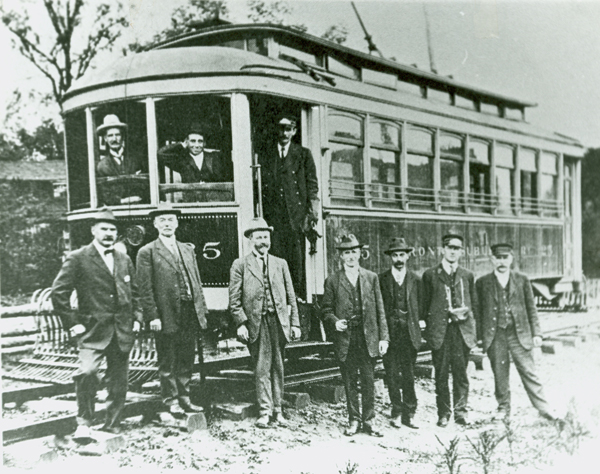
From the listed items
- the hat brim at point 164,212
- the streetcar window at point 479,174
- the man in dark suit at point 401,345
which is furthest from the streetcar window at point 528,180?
the hat brim at point 164,212

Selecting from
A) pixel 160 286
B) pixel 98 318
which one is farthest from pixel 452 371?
pixel 98 318

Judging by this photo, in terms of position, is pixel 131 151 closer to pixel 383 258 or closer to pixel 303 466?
pixel 383 258

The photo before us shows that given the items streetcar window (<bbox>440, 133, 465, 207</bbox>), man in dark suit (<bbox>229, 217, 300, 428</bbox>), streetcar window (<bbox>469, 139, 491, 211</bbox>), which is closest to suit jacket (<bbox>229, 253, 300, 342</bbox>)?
man in dark suit (<bbox>229, 217, 300, 428</bbox>)

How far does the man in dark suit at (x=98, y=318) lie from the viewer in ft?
10.8

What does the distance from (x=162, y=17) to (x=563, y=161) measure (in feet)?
10.9

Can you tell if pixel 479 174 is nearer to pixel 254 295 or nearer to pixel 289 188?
pixel 289 188

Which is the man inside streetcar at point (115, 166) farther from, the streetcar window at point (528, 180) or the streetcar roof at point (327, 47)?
the streetcar window at point (528, 180)

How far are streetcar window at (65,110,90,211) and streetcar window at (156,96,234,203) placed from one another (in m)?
0.51

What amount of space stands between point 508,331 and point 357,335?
3.60 ft

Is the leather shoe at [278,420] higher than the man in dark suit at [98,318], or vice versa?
the man in dark suit at [98,318]

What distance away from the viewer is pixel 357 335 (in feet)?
12.0

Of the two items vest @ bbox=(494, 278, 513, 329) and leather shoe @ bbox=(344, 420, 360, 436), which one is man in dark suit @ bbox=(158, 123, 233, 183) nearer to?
leather shoe @ bbox=(344, 420, 360, 436)

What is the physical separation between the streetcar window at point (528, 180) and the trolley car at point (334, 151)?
1 centimetres

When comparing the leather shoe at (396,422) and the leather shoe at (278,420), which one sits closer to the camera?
the leather shoe at (278,420)
